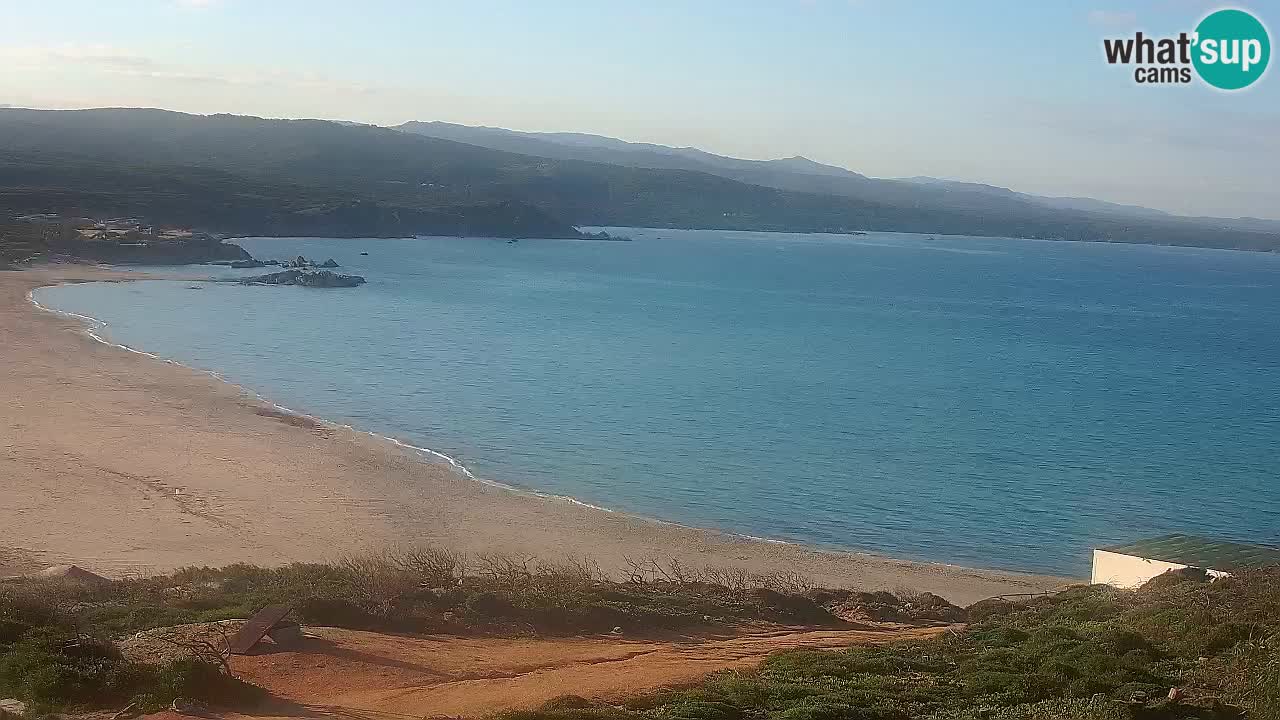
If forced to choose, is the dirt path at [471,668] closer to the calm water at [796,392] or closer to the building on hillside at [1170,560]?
the building on hillside at [1170,560]

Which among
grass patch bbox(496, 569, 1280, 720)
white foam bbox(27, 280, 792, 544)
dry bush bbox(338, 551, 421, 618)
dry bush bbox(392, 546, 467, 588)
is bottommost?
white foam bbox(27, 280, 792, 544)

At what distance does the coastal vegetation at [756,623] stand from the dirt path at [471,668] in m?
0.47

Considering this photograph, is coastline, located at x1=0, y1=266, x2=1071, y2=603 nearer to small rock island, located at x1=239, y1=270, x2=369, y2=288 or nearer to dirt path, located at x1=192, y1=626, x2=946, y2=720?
dirt path, located at x1=192, y1=626, x2=946, y2=720

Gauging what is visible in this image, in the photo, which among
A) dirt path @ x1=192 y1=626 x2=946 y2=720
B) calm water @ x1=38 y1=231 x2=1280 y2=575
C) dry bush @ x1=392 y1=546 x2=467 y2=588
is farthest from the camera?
calm water @ x1=38 y1=231 x2=1280 y2=575

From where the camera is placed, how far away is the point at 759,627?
1484cm

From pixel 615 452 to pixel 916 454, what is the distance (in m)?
9.00

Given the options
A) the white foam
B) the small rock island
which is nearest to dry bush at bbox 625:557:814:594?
the white foam

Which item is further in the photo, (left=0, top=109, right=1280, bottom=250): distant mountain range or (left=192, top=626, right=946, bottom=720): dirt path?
(left=0, top=109, right=1280, bottom=250): distant mountain range

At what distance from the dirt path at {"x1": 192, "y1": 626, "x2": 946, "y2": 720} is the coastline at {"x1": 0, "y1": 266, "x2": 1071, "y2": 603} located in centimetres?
661

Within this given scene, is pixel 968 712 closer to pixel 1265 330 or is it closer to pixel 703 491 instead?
pixel 703 491

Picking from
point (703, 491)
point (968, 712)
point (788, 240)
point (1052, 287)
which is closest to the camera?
point (968, 712)

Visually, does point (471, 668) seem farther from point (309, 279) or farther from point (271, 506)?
point (309, 279)

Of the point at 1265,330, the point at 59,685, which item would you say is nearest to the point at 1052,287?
the point at 1265,330

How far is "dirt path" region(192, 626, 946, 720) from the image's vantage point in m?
10.2
